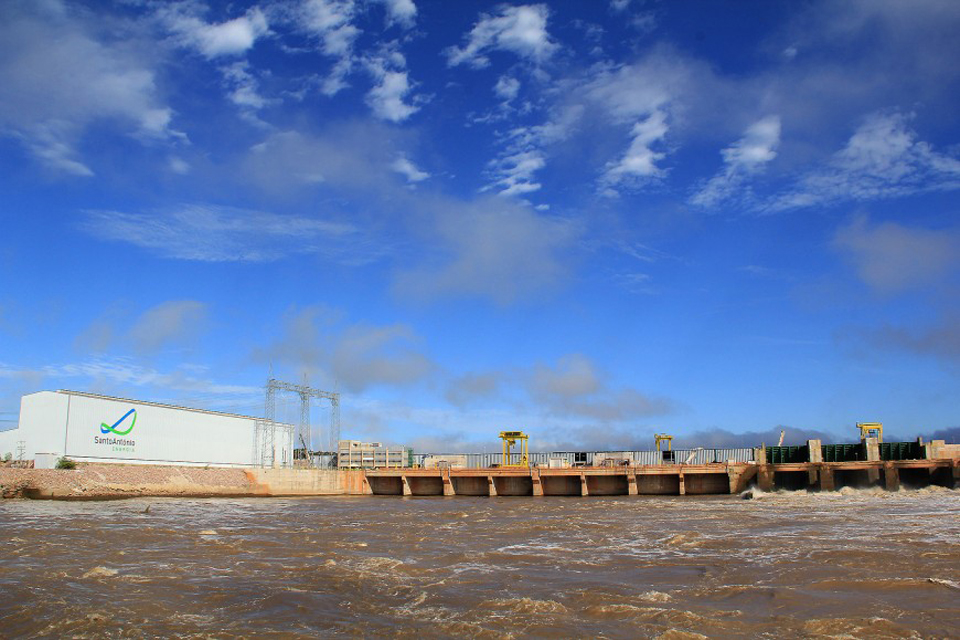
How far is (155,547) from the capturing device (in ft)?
56.3

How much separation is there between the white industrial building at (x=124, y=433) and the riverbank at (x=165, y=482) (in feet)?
11.6

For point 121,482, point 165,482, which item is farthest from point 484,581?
point 165,482

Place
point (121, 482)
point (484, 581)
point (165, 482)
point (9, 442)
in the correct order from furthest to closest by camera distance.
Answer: point (9, 442) < point (165, 482) < point (121, 482) < point (484, 581)

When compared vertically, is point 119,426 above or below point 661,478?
above

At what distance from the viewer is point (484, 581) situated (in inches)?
490

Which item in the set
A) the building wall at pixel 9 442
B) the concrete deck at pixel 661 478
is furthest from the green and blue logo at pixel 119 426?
the concrete deck at pixel 661 478

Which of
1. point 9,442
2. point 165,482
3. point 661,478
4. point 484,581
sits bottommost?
point 661,478

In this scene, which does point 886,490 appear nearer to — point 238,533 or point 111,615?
point 238,533

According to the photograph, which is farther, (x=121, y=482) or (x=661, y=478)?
(x=661, y=478)

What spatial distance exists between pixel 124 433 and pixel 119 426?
71 centimetres

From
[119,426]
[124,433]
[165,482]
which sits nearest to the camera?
[165,482]

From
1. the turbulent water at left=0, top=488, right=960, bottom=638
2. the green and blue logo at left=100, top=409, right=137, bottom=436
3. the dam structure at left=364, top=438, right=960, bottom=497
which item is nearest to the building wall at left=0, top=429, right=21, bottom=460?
the green and blue logo at left=100, top=409, right=137, bottom=436

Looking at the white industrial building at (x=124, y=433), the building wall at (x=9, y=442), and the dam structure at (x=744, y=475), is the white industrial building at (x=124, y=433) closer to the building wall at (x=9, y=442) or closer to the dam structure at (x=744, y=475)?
the building wall at (x=9, y=442)

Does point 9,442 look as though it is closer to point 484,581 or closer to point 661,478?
point 661,478
